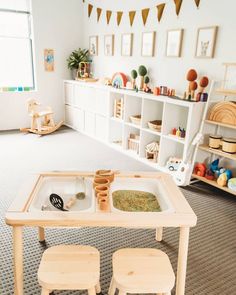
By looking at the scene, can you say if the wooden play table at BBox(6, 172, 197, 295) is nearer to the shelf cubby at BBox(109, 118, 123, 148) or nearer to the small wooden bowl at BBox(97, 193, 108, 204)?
the small wooden bowl at BBox(97, 193, 108, 204)

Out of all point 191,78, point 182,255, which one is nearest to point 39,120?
point 191,78

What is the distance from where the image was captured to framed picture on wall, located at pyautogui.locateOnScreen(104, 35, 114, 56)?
4.29m

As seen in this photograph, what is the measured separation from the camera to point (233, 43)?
2625mm

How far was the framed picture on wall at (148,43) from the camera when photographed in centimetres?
353

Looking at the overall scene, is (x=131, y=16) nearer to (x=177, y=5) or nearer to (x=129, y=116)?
(x=177, y=5)

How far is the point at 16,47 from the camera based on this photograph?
183 inches

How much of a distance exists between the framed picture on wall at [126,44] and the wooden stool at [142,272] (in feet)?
10.8

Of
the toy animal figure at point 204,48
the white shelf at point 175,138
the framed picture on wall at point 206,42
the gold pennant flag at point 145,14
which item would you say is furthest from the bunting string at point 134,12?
the white shelf at point 175,138

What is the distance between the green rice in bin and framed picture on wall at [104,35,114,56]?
3339mm

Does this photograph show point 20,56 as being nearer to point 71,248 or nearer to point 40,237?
point 40,237

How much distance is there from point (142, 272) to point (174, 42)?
2.81 metres

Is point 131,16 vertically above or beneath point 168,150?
above

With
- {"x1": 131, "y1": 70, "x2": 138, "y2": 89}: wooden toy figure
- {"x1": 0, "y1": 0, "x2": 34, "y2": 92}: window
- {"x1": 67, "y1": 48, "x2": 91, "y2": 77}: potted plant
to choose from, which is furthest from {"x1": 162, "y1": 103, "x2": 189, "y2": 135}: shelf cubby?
{"x1": 0, "y1": 0, "x2": 34, "y2": 92}: window

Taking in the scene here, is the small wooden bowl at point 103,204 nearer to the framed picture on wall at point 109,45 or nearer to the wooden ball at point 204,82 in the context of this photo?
the wooden ball at point 204,82
